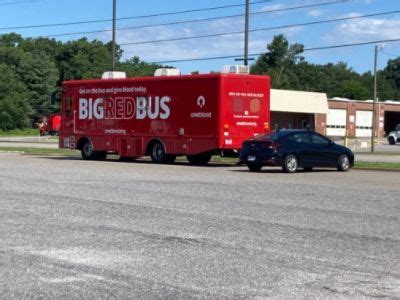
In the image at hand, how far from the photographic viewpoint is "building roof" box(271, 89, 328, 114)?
75.5 metres

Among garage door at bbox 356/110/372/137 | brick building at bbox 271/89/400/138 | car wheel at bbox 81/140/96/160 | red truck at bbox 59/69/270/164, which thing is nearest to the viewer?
red truck at bbox 59/69/270/164

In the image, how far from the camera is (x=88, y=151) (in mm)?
32781

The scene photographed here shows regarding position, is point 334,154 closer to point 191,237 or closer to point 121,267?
point 191,237

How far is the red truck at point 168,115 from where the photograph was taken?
91.3ft

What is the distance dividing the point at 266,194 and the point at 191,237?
646 cm

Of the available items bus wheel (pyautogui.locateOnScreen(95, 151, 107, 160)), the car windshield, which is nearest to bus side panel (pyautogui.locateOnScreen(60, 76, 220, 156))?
bus wheel (pyautogui.locateOnScreen(95, 151, 107, 160))

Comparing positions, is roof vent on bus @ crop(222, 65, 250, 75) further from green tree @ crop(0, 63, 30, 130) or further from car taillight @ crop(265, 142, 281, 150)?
green tree @ crop(0, 63, 30, 130)

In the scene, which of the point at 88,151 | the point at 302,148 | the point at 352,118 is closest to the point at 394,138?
the point at 352,118

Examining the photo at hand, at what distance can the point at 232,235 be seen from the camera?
34.6 ft

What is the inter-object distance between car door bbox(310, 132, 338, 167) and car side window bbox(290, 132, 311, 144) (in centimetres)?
21

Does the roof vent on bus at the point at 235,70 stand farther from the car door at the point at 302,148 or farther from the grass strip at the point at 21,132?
the grass strip at the point at 21,132

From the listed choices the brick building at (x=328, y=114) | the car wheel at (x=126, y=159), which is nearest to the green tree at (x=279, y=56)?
the brick building at (x=328, y=114)

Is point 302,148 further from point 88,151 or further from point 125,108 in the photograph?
point 88,151

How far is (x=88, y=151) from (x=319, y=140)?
11.6m
